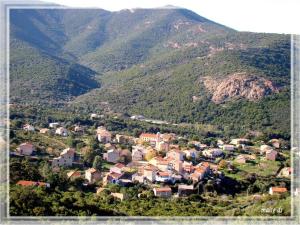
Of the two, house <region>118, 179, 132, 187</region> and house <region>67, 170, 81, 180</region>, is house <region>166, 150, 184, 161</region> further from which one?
house <region>67, 170, 81, 180</region>

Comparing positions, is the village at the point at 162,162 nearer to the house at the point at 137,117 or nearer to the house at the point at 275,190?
the house at the point at 275,190

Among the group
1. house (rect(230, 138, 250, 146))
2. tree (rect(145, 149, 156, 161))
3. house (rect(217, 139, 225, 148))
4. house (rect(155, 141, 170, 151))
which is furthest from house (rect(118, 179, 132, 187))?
house (rect(230, 138, 250, 146))

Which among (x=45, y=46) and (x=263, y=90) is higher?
(x=45, y=46)

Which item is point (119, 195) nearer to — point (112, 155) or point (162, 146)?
point (112, 155)

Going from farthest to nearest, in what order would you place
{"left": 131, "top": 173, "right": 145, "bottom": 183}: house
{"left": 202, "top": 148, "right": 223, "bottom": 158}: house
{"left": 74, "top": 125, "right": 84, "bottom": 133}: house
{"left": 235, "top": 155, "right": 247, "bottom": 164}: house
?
{"left": 74, "top": 125, "right": 84, "bottom": 133}: house, {"left": 202, "top": 148, "right": 223, "bottom": 158}: house, {"left": 235, "top": 155, "right": 247, "bottom": 164}: house, {"left": 131, "top": 173, "right": 145, "bottom": 183}: house

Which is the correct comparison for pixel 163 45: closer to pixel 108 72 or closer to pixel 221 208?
pixel 108 72

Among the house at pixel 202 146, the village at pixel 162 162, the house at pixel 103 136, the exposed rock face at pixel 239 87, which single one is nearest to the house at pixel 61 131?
the village at pixel 162 162

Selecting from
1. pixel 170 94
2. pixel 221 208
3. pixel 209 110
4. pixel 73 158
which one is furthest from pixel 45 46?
pixel 221 208
